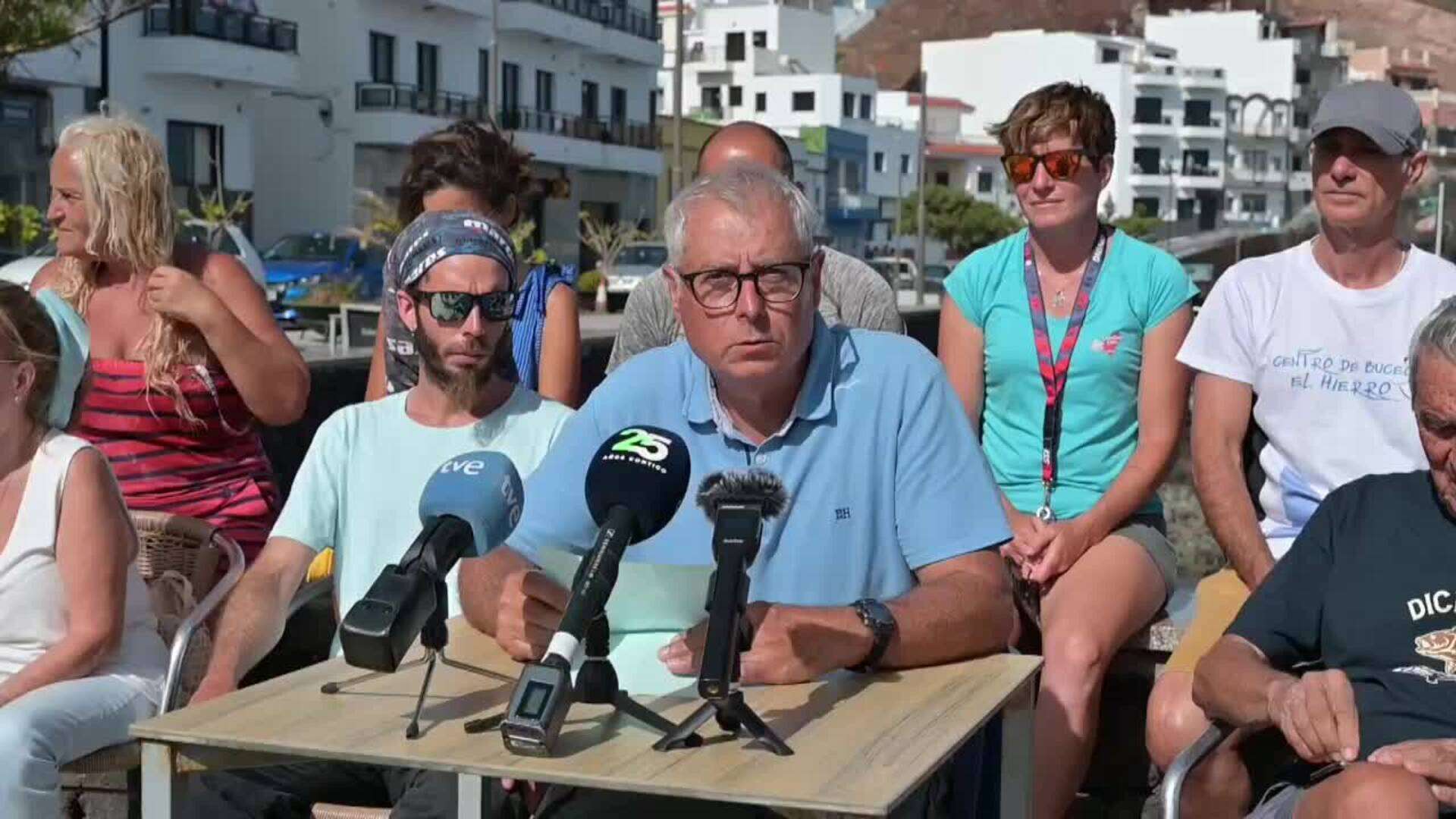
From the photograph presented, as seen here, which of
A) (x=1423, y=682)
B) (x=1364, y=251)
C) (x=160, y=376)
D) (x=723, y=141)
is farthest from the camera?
(x=723, y=141)

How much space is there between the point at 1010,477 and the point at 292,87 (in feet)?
136

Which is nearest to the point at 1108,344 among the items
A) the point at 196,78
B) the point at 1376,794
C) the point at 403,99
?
the point at 1376,794

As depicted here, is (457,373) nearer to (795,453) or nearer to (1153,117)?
(795,453)

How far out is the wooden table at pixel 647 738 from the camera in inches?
105

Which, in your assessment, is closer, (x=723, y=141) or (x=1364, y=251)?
(x=1364, y=251)

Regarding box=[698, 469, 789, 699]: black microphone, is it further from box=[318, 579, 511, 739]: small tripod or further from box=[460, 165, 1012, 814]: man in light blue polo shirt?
box=[460, 165, 1012, 814]: man in light blue polo shirt

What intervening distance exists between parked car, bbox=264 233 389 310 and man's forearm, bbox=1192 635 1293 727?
2529 cm

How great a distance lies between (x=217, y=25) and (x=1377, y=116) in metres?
38.8

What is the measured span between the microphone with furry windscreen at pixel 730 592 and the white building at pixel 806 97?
255 feet

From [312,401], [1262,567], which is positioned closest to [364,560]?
[1262,567]

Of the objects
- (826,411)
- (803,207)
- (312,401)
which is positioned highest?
(803,207)

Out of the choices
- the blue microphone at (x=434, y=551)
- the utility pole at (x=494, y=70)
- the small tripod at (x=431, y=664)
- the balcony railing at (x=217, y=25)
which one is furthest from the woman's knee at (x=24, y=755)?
the utility pole at (x=494, y=70)

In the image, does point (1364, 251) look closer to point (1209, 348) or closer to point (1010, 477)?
point (1209, 348)

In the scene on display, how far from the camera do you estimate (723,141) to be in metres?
5.91
